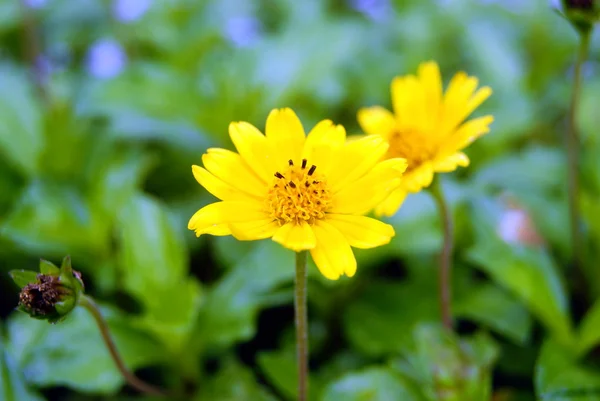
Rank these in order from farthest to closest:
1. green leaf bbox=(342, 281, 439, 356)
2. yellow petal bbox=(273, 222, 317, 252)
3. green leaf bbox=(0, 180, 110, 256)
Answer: green leaf bbox=(0, 180, 110, 256) < green leaf bbox=(342, 281, 439, 356) < yellow petal bbox=(273, 222, 317, 252)

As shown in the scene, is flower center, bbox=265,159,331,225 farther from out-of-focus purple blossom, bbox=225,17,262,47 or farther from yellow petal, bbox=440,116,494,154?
out-of-focus purple blossom, bbox=225,17,262,47

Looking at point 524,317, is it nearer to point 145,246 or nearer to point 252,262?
point 252,262

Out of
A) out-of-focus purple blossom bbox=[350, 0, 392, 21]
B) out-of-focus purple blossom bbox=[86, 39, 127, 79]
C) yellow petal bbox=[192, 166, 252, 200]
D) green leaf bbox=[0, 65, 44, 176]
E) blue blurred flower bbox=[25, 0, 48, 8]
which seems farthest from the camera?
out-of-focus purple blossom bbox=[350, 0, 392, 21]

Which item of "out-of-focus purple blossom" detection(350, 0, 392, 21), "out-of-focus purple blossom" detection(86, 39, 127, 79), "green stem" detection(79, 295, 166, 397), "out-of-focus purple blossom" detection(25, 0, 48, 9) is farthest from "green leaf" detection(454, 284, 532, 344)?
"out-of-focus purple blossom" detection(25, 0, 48, 9)

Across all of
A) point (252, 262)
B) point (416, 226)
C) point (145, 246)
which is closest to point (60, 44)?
point (145, 246)

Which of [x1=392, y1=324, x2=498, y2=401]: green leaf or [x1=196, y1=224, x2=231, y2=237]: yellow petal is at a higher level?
[x1=196, y1=224, x2=231, y2=237]: yellow petal

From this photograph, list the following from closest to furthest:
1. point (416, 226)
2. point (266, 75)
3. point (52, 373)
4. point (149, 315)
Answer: point (52, 373)
point (149, 315)
point (416, 226)
point (266, 75)
